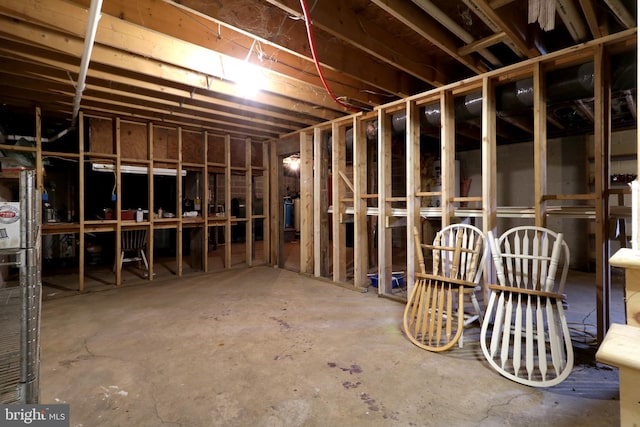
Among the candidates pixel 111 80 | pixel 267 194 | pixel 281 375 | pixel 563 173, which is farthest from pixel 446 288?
pixel 563 173

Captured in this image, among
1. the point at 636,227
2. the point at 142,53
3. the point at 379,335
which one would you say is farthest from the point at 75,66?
the point at 636,227

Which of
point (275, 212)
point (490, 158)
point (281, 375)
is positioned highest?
point (490, 158)

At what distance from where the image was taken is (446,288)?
2559mm

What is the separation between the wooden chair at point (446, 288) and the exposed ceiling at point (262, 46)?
158 cm

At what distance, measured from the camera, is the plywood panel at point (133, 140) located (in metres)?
4.27

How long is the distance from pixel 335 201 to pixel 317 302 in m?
1.42

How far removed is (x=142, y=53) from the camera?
2.48 metres

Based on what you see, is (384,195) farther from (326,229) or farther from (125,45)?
(125,45)

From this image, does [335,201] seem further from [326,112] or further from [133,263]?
[133,263]

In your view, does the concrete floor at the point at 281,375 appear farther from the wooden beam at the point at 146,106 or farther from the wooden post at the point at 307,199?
the wooden beam at the point at 146,106

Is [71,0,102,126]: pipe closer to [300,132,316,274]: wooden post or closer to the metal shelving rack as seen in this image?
the metal shelving rack

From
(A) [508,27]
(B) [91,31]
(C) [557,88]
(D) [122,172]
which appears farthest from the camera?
(D) [122,172]

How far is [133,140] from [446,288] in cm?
443

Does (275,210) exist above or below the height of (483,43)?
below
